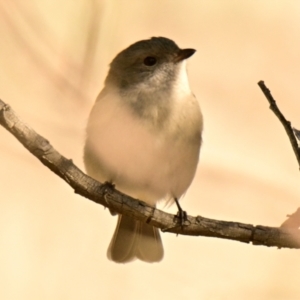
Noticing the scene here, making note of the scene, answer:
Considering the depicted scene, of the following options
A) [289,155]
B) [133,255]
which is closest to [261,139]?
[289,155]

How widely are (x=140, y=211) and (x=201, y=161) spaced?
0.69 meters

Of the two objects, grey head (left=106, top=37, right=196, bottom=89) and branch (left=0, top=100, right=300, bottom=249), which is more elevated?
grey head (left=106, top=37, right=196, bottom=89)

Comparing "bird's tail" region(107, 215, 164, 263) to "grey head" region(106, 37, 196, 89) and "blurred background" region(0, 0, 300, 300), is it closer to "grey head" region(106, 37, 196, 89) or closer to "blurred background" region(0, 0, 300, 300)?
"blurred background" region(0, 0, 300, 300)

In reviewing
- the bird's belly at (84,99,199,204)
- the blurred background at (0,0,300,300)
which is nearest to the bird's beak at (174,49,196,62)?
the bird's belly at (84,99,199,204)

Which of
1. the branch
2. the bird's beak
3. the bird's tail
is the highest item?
the bird's beak

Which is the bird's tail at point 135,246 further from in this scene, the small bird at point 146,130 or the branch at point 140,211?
the branch at point 140,211

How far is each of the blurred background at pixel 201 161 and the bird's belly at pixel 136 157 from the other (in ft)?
1.05

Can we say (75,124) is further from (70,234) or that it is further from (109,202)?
(70,234)

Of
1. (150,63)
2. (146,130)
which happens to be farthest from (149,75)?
(146,130)

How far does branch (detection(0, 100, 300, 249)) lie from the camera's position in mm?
1328

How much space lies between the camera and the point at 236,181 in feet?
6.53

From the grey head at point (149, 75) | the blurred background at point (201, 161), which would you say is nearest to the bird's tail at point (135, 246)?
the blurred background at point (201, 161)

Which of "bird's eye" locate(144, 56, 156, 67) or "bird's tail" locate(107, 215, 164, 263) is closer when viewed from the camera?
"bird's eye" locate(144, 56, 156, 67)

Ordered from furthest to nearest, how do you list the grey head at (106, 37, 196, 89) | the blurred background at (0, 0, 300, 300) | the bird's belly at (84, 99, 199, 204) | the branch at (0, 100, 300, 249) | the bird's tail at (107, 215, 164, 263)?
the blurred background at (0, 0, 300, 300) → the bird's tail at (107, 215, 164, 263) → the grey head at (106, 37, 196, 89) → the bird's belly at (84, 99, 199, 204) → the branch at (0, 100, 300, 249)
